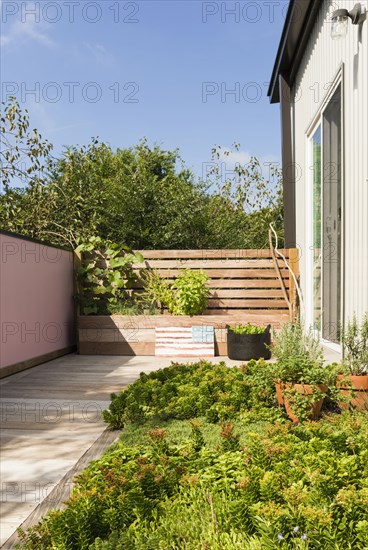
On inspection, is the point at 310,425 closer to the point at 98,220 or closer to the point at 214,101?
the point at 214,101

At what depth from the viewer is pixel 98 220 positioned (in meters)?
8.74

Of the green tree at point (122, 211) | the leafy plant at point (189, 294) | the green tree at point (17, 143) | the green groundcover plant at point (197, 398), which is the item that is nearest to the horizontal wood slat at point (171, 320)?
the leafy plant at point (189, 294)

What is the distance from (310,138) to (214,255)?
2.03 meters

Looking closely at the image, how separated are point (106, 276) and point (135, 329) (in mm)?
921

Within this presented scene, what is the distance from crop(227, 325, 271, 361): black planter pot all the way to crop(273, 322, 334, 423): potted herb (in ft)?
7.70

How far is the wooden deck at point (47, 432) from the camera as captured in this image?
2.03 meters

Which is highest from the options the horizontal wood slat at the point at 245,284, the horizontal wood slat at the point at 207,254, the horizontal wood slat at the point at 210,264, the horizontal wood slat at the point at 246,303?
the horizontal wood slat at the point at 207,254

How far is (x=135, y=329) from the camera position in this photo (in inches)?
267

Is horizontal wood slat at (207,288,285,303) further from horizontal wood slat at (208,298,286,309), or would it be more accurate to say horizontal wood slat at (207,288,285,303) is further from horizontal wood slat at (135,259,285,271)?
horizontal wood slat at (135,259,285,271)

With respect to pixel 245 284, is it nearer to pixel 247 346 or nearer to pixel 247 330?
pixel 247 330

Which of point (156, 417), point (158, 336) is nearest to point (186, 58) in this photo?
Result: point (158, 336)

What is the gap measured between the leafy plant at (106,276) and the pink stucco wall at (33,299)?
0.80 ft

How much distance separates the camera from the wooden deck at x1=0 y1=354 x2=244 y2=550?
203cm

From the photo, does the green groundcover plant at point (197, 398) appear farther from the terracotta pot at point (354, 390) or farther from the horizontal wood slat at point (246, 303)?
the horizontal wood slat at point (246, 303)
